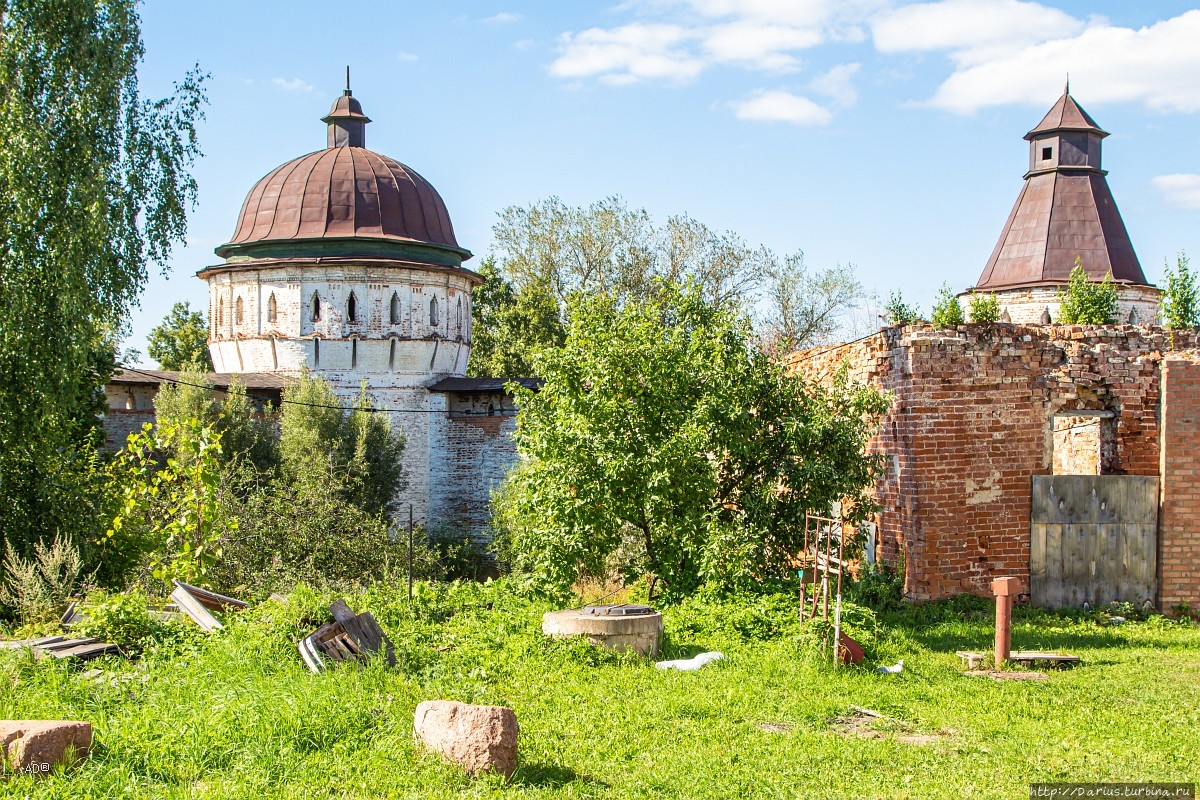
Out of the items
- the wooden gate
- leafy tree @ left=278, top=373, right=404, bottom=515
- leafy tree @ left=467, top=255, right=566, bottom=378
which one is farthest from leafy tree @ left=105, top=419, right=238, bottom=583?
leafy tree @ left=467, top=255, right=566, bottom=378

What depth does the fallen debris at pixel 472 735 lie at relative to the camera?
5.57m

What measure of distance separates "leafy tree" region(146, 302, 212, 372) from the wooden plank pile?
26525 millimetres

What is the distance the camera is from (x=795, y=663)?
8180 mm

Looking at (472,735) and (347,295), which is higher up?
(347,295)

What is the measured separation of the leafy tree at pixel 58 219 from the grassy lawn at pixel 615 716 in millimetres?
5376

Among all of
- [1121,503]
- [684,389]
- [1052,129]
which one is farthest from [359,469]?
[1052,129]

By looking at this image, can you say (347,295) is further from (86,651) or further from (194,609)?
(86,651)

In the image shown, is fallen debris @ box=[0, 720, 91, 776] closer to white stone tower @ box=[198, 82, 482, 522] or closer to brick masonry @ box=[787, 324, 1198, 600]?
brick masonry @ box=[787, 324, 1198, 600]

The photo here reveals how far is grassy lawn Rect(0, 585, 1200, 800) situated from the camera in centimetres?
555

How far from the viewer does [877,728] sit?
663cm

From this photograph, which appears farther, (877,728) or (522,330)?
(522,330)

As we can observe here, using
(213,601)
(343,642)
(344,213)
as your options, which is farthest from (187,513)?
(344,213)

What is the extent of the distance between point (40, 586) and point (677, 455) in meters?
6.14

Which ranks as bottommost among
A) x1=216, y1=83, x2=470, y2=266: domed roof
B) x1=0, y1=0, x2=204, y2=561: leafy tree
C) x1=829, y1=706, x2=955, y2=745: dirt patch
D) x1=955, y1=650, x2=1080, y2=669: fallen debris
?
x1=829, y1=706, x2=955, y2=745: dirt patch
